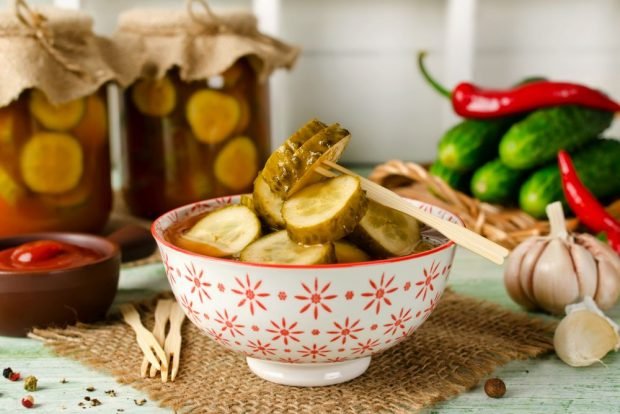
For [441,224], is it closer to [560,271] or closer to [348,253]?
[348,253]

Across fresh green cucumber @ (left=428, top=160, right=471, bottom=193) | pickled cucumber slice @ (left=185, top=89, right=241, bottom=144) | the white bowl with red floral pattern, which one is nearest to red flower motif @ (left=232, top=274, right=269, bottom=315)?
the white bowl with red floral pattern

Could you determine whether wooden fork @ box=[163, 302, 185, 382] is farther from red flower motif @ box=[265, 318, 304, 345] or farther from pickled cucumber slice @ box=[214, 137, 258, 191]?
pickled cucumber slice @ box=[214, 137, 258, 191]

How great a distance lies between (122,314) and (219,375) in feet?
0.85

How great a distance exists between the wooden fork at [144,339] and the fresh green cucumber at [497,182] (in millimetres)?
713

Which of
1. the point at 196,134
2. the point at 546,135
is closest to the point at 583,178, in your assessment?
the point at 546,135

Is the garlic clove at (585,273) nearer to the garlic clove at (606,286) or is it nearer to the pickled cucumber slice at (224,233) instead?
the garlic clove at (606,286)

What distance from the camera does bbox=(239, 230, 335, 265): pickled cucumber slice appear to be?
741mm

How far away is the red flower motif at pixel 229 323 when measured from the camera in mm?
767

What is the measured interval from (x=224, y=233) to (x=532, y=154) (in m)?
0.78

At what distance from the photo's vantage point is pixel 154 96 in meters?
1.50

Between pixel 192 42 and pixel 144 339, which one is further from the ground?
pixel 192 42

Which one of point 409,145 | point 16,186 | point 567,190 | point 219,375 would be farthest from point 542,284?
point 409,145

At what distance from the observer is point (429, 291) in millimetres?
789

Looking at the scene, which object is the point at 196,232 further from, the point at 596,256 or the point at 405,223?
the point at 596,256
